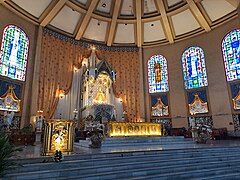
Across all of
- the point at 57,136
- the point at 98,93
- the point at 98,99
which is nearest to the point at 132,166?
the point at 57,136

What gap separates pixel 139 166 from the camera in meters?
3.96

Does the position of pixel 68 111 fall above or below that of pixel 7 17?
below

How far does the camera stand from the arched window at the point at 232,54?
11.9 m

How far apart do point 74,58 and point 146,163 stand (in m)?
11.6

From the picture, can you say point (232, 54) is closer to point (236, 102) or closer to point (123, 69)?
point (236, 102)

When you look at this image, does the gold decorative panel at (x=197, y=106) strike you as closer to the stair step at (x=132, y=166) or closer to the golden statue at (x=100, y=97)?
the golden statue at (x=100, y=97)

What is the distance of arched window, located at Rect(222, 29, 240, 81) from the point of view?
38.9 ft

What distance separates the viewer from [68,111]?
496 inches

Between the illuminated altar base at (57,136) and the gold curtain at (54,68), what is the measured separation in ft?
24.8

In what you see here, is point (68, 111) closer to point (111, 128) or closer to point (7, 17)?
point (111, 128)

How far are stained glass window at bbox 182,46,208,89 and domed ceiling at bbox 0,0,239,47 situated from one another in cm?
160

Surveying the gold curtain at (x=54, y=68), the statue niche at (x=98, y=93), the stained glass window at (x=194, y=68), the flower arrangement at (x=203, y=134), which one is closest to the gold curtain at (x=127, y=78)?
the statue niche at (x=98, y=93)

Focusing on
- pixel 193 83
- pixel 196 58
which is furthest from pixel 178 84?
pixel 196 58

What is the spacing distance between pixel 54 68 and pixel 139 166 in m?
10.7
